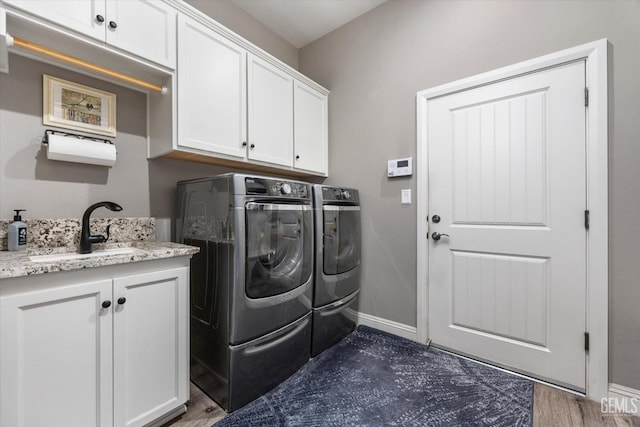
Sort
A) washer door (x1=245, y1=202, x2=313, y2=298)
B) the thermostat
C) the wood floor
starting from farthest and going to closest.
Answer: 1. the thermostat
2. washer door (x1=245, y1=202, x2=313, y2=298)
3. the wood floor

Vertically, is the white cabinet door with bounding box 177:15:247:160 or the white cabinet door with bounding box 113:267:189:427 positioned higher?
the white cabinet door with bounding box 177:15:247:160

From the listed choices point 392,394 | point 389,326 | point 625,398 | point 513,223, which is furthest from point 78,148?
point 625,398

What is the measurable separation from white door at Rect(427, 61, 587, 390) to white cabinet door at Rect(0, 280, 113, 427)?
2.08 m

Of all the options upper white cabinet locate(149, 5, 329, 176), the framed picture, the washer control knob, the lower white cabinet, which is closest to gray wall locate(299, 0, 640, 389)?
upper white cabinet locate(149, 5, 329, 176)

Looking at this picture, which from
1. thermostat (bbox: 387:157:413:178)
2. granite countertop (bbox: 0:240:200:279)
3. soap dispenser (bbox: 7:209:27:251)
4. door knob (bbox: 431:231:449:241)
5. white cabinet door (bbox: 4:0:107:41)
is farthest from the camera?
thermostat (bbox: 387:157:413:178)

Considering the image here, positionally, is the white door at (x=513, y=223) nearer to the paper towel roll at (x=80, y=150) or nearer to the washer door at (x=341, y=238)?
the washer door at (x=341, y=238)

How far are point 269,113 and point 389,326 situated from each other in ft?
6.73

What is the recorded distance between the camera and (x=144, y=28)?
1.49 meters

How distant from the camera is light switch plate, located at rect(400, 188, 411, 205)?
7.49 ft

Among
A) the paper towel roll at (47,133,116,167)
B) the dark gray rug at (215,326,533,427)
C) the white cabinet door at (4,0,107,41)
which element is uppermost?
the white cabinet door at (4,0,107,41)

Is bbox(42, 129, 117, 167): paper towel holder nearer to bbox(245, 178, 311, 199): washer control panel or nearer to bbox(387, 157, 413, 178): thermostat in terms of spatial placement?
bbox(245, 178, 311, 199): washer control panel

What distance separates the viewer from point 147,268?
4.25ft

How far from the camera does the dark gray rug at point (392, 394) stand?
142cm

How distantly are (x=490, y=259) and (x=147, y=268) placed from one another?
2118mm
